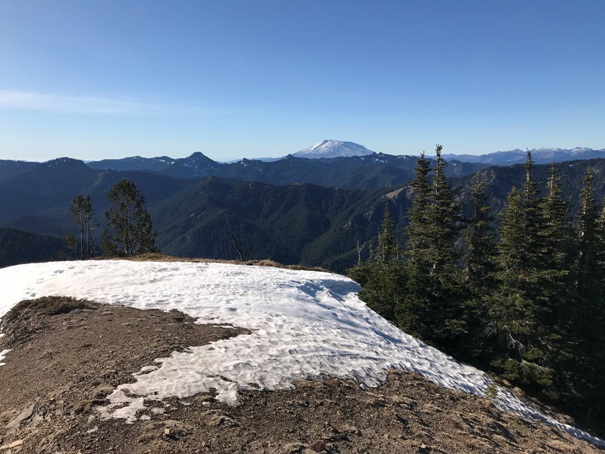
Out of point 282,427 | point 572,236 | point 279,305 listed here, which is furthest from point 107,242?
point 572,236

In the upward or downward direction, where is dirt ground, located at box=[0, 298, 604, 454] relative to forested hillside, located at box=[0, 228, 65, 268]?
upward

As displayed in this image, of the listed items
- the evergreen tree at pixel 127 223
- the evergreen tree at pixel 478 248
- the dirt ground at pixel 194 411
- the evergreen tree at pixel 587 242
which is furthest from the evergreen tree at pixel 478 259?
the evergreen tree at pixel 127 223

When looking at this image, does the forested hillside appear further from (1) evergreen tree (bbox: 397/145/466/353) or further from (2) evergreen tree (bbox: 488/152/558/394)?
(2) evergreen tree (bbox: 488/152/558/394)

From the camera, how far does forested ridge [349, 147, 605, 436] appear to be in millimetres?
22812

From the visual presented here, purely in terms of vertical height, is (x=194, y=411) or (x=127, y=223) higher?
(x=194, y=411)

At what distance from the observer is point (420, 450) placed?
9219 mm

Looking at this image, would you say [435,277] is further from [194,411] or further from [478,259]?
[194,411]

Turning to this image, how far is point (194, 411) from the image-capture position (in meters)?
8.89

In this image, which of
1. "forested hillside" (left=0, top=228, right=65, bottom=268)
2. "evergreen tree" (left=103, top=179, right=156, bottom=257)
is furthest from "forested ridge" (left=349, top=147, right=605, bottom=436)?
"forested hillside" (left=0, top=228, right=65, bottom=268)

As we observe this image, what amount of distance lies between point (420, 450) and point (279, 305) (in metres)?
11.1

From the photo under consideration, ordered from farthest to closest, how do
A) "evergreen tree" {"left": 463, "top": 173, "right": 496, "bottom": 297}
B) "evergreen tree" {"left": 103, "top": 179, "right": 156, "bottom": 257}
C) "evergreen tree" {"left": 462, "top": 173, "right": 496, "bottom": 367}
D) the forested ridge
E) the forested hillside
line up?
the forested hillside
"evergreen tree" {"left": 103, "top": 179, "right": 156, "bottom": 257}
"evergreen tree" {"left": 463, "top": 173, "right": 496, "bottom": 297}
"evergreen tree" {"left": 462, "top": 173, "right": 496, "bottom": 367}
the forested ridge

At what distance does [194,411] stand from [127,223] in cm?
4833

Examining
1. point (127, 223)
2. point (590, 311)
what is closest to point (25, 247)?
point (127, 223)

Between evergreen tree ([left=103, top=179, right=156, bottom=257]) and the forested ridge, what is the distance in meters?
38.1
